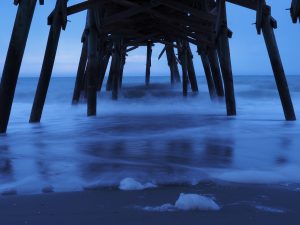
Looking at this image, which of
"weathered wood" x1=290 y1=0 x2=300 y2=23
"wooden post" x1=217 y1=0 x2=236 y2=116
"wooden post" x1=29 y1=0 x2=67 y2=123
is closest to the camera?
"weathered wood" x1=290 y1=0 x2=300 y2=23

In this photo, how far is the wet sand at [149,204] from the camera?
1.60 m

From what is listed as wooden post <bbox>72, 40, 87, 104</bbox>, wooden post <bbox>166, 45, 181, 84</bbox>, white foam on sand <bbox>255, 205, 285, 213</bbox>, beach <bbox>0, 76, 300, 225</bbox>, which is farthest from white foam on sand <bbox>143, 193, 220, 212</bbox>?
wooden post <bbox>166, 45, 181, 84</bbox>

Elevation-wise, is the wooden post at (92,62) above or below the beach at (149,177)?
above

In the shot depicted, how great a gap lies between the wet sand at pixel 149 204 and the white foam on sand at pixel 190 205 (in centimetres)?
4

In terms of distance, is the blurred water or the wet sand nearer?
the wet sand

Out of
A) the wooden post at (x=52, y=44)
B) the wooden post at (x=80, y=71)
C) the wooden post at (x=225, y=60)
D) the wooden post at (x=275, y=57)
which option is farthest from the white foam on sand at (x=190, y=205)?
the wooden post at (x=80, y=71)

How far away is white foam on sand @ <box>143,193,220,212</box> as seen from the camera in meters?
1.72

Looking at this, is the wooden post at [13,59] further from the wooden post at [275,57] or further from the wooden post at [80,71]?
the wooden post at [80,71]

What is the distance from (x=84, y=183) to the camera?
2.18 m

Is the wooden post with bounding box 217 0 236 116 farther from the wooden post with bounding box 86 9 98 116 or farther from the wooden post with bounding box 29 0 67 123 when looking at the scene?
the wooden post with bounding box 29 0 67 123

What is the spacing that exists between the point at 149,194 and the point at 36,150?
58.9 inches

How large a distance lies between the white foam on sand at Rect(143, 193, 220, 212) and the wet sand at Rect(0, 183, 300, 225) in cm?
4

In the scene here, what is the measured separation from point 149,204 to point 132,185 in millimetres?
309

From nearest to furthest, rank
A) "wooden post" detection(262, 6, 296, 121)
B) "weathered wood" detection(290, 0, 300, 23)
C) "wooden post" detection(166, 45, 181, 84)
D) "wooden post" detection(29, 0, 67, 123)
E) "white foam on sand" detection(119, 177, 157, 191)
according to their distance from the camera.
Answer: "white foam on sand" detection(119, 177, 157, 191) < "weathered wood" detection(290, 0, 300, 23) < "wooden post" detection(262, 6, 296, 121) < "wooden post" detection(29, 0, 67, 123) < "wooden post" detection(166, 45, 181, 84)
